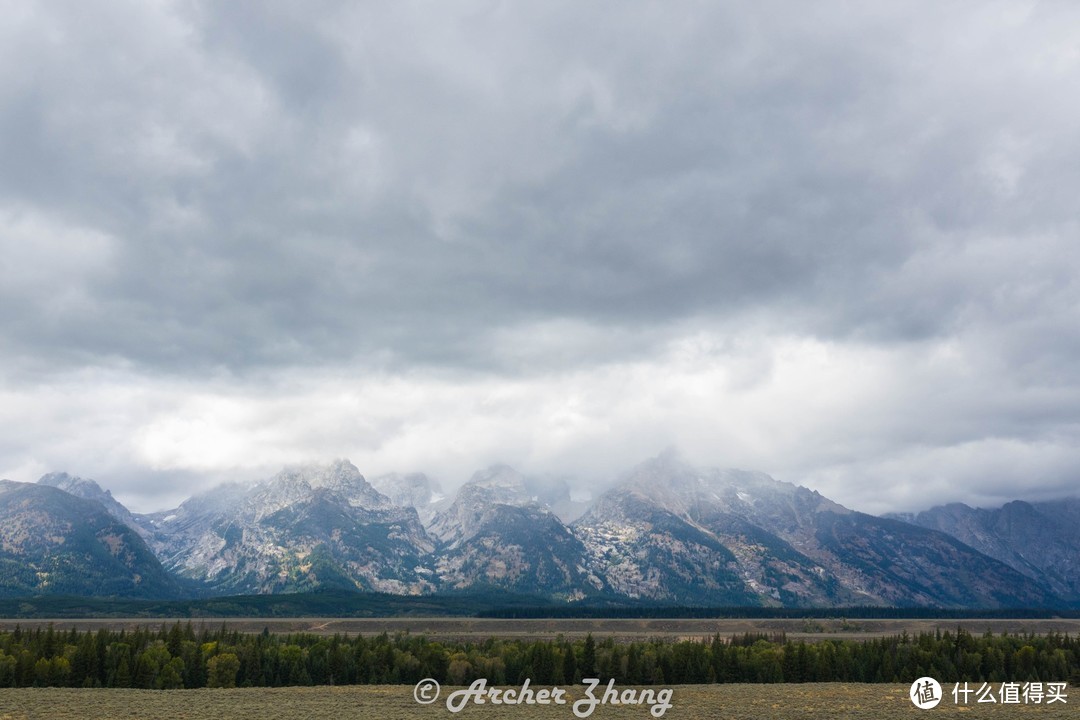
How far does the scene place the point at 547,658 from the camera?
149250 millimetres

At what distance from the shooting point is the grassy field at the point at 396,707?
93.4 metres

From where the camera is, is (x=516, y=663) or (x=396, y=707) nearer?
(x=396, y=707)

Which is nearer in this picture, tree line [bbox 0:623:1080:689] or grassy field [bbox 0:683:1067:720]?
grassy field [bbox 0:683:1067:720]

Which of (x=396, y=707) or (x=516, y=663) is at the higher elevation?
(x=396, y=707)

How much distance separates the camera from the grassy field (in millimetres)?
93375

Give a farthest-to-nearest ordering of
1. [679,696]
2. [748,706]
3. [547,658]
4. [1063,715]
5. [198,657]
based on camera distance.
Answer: [547,658] → [198,657] → [679,696] → [748,706] → [1063,715]

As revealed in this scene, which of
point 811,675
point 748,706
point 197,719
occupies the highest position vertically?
point 197,719

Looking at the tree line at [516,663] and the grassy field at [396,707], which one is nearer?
the grassy field at [396,707]

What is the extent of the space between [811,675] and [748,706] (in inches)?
2240

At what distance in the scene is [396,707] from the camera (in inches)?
4085

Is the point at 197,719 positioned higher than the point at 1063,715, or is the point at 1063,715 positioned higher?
the point at 197,719

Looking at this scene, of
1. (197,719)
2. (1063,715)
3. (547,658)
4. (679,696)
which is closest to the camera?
(197,719)

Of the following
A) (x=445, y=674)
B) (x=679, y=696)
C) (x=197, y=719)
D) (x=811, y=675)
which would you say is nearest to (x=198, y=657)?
(x=445, y=674)

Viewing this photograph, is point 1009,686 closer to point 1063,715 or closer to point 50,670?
point 1063,715
